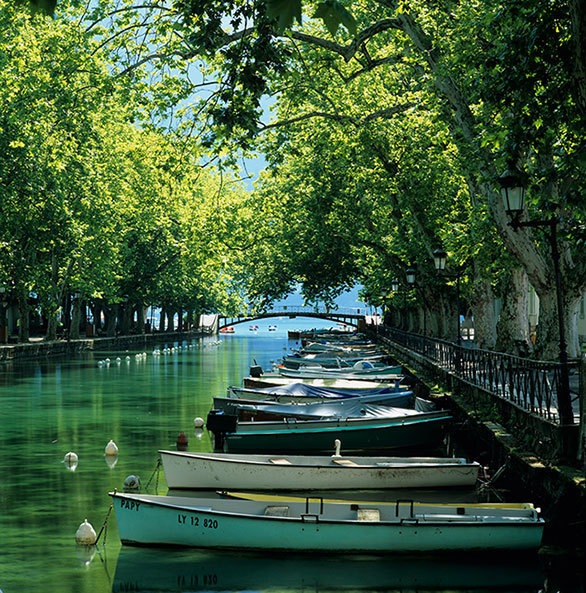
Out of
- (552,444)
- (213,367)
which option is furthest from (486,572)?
(213,367)

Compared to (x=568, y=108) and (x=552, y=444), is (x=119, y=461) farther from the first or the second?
(x=568, y=108)

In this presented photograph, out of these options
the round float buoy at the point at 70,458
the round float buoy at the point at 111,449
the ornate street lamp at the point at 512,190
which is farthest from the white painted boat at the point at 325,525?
the round float buoy at the point at 111,449

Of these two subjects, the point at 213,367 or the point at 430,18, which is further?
the point at 213,367

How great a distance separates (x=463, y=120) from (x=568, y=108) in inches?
282

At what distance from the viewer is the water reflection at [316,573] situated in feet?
39.2

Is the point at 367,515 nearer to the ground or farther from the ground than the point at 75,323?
nearer to the ground

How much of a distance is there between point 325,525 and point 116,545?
352 centimetres

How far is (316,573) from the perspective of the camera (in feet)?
40.6

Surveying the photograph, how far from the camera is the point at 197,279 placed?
8531 centimetres

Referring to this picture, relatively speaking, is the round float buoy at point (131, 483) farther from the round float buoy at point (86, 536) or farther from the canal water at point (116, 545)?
the round float buoy at point (86, 536)

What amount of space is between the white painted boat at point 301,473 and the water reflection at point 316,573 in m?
3.25

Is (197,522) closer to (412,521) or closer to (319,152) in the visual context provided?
(412,521)

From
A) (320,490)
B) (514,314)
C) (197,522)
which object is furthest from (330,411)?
(197,522)

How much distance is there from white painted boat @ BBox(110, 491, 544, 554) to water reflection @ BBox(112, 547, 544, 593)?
0.17 m
